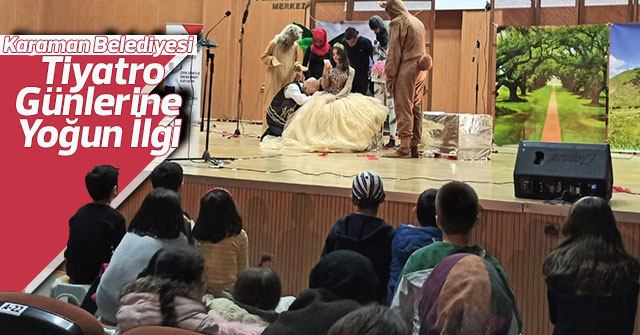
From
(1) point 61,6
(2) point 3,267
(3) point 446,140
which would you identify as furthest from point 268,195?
(1) point 61,6

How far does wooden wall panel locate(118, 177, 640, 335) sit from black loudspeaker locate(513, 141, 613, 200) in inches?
9.0

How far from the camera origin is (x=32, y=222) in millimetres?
4543

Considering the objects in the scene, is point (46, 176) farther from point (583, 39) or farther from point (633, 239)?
point (583, 39)

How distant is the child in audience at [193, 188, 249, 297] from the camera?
8.84 feet

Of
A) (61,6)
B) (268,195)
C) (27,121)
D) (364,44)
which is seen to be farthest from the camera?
(61,6)

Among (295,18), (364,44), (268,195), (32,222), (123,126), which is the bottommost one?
(32,222)

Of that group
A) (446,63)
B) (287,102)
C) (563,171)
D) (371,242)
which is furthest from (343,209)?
(446,63)

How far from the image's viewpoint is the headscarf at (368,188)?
274cm

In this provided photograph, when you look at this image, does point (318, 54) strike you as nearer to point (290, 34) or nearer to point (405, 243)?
point (290, 34)

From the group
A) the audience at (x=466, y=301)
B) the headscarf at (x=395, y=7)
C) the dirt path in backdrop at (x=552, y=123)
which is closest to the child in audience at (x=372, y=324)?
the audience at (x=466, y=301)

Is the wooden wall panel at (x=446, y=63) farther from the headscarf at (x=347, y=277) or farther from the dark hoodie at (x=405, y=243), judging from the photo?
the headscarf at (x=347, y=277)

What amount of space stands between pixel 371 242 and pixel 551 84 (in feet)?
21.8

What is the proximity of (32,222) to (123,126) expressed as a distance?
1.19m

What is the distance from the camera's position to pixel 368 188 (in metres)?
2.74
